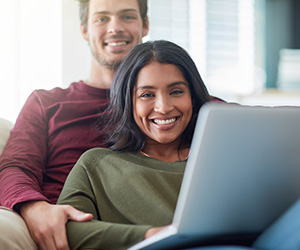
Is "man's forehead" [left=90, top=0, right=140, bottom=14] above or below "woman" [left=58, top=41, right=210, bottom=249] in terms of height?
above

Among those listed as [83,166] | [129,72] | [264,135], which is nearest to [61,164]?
[83,166]

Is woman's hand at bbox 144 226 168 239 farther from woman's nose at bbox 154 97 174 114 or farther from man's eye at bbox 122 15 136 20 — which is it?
man's eye at bbox 122 15 136 20

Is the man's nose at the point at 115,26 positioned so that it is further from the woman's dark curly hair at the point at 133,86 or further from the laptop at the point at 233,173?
the laptop at the point at 233,173

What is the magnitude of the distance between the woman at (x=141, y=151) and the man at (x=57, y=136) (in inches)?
3.0

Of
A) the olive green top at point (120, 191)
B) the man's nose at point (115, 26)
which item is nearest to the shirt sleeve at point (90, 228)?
the olive green top at point (120, 191)

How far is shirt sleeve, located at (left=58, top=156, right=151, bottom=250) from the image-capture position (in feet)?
3.35

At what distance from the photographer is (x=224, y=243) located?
0.91 metres

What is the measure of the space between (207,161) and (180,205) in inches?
3.5

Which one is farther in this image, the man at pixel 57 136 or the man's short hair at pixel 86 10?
the man's short hair at pixel 86 10

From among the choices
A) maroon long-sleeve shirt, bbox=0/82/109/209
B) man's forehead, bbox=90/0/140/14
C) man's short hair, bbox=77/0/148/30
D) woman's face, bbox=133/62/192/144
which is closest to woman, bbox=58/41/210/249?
woman's face, bbox=133/62/192/144

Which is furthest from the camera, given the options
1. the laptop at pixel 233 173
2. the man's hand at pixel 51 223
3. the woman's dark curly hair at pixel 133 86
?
the woman's dark curly hair at pixel 133 86

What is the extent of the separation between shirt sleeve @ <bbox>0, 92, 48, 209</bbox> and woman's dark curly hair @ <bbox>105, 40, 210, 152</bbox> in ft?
0.85

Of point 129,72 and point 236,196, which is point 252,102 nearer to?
point 129,72

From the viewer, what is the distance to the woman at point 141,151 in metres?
1.19
